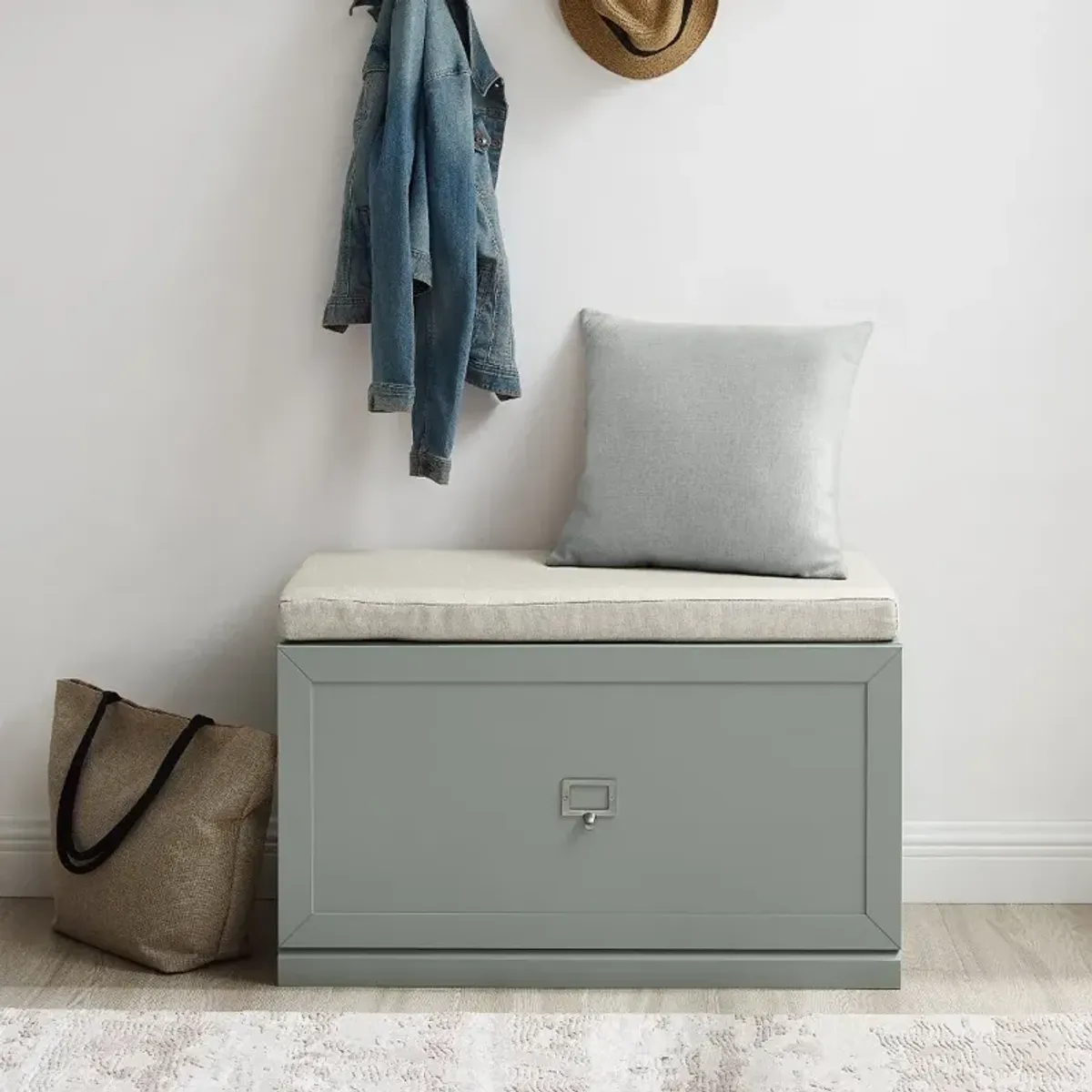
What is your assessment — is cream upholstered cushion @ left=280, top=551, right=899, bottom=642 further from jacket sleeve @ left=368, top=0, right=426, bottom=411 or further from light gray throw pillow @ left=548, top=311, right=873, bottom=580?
jacket sleeve @ left=368, top=0, right=426, bottom=411

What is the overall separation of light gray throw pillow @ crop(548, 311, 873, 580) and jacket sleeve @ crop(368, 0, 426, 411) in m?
0.34

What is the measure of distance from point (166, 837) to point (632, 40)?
1.47m

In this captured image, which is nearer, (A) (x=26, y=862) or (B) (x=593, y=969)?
(B) (x=593, y=969)

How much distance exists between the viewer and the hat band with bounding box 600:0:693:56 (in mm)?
2443

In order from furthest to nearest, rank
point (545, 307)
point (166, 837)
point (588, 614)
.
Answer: point (545, 307) → point (166, 837) → point (588, 614)

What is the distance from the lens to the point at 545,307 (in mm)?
2562

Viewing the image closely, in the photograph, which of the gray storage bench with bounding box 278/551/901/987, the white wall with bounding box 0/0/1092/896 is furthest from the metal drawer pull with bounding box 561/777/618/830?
the white wall with bounding box 0/0/1092/896

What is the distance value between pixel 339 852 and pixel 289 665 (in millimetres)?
296

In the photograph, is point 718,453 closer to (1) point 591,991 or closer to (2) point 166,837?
(1) point 591,991

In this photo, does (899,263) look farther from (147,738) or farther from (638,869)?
(147,738)

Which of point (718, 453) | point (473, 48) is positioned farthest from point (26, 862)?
point (473, 48)

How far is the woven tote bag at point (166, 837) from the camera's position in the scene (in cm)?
229

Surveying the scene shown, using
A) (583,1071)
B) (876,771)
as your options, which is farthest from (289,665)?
(876,771)

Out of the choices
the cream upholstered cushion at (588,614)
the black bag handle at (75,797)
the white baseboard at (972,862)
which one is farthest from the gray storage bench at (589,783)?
the white baseboard at (972,862)
